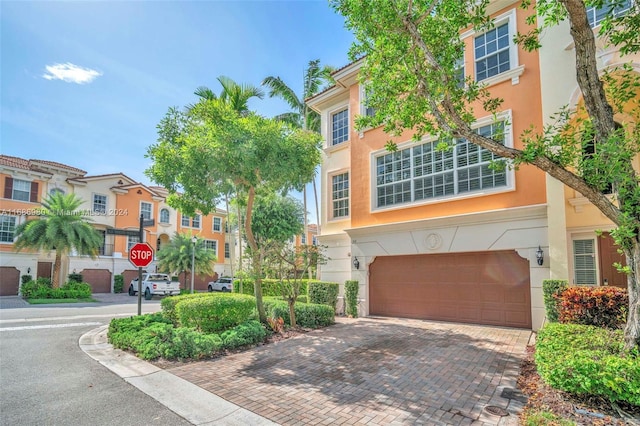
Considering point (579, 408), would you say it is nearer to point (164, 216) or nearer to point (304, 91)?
point (304, 91)

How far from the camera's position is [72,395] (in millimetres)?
5379

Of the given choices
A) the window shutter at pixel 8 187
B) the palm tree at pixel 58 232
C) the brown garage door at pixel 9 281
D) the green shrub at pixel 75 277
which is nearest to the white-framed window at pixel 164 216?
the green shrub at pixel 75 277

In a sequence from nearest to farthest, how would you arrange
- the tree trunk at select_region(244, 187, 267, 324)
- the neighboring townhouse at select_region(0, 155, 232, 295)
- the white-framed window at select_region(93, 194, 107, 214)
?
the tree trunk at select_region(244, 187, 267, 324) → the neighboring townhouse at select_region(0, 155, 232, 295) → the white-framed window at select_region(93, 194, 107, 214)

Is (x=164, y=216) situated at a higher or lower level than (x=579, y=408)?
higher

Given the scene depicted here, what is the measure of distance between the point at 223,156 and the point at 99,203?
91.8 feet

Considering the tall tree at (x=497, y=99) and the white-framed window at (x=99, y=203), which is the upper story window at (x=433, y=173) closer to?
the tall tree at (x=497, y=99)

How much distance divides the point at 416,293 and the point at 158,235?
2916cm

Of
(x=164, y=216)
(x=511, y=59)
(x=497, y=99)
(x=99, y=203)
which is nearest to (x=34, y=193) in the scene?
(x=99, y=203)

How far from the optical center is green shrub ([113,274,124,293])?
99.6 feet

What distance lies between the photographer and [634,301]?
480cm

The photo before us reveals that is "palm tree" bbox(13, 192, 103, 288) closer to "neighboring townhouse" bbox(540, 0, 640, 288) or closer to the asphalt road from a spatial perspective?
the asphalt road

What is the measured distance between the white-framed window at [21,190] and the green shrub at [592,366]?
3412cm

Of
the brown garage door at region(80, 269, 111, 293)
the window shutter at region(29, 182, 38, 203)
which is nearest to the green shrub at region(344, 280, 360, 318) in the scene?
the brown garage door at region(80, 269, 111, 293)

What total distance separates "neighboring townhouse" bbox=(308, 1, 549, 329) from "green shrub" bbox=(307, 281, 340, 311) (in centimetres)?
89
